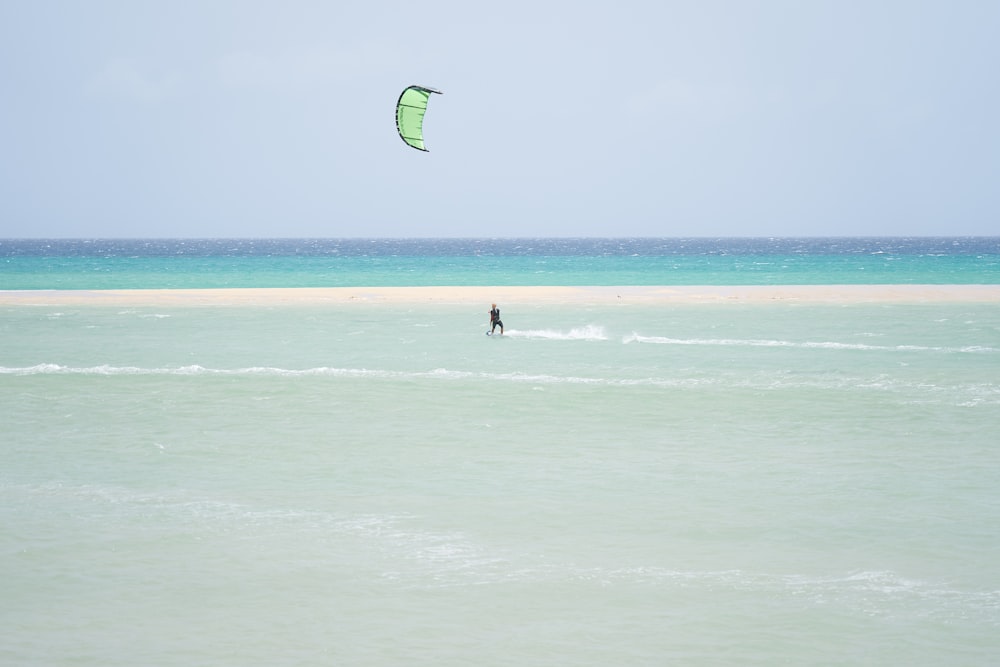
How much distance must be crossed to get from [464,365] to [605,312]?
18.6 m

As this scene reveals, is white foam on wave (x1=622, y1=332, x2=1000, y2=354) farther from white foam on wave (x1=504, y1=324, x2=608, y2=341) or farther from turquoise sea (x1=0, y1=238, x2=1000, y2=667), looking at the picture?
turquoise sea (x1=0, y1=238, x2=1000, y2=667)

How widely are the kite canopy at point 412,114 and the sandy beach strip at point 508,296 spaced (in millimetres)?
26964

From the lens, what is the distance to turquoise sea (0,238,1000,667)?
8312mm

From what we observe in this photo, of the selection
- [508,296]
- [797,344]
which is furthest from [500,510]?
[508,296]

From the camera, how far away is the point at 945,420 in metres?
16.8

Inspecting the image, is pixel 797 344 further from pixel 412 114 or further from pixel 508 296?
pixel 508 296

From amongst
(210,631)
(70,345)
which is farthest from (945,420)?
(70,345)

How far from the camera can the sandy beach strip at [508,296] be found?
158 ft

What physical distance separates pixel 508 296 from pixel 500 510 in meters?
40.6

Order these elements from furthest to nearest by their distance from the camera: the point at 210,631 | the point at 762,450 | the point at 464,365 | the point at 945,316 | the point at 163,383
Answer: the point at 945,316 → the point at 464,365 → the point at 163,383 → the point at 762,450 → the point at 210,631

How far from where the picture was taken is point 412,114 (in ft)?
62.9

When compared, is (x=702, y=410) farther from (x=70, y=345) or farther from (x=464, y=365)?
(x=70, y=345)

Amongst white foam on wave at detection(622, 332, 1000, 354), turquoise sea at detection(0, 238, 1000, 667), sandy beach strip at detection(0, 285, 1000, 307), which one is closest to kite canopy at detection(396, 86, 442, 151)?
turquoise sea at detection(0, 238, 1000, 667)

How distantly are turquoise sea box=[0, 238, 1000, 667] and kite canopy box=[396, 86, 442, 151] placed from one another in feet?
15.8
